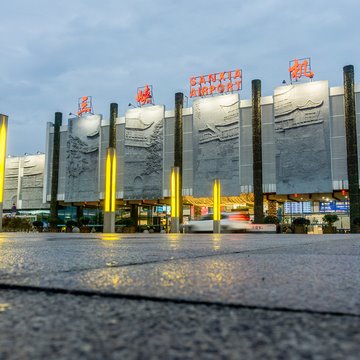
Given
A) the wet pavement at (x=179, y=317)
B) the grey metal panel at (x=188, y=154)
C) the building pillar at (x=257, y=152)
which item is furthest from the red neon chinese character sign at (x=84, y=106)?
the wet pavement at (x=179, y=317)

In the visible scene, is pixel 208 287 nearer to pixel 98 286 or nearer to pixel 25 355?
pixel 98 286

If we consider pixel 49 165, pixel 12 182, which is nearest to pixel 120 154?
pixel 49 165

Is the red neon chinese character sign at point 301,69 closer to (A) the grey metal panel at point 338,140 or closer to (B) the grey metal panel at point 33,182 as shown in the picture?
(A) the grey metal panel at point 338,140

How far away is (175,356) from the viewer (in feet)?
2.24

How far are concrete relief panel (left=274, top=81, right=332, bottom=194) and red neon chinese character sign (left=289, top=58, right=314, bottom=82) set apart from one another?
2.20m

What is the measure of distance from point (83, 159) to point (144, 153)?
695 centimetres

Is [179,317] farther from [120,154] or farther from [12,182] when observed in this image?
[12,182]

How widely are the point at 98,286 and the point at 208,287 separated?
0.37 m

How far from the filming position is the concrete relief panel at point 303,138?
32688 mm

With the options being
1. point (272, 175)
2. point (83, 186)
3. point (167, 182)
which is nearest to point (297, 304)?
point (272, 175)

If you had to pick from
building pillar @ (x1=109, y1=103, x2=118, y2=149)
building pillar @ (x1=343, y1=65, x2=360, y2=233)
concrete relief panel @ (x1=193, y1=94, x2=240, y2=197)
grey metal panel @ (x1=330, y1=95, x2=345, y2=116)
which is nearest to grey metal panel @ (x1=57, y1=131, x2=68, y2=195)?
building pillar @ (x1=109, y1=103, x2=118, y2=149)

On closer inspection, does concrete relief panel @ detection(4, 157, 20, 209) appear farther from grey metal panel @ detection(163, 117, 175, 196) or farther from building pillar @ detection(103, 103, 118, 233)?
building pillar @ detection(103, 103, 118, 233)

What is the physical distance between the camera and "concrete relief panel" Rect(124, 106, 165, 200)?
128 ft

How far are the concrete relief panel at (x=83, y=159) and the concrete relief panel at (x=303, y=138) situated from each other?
59.3ft
